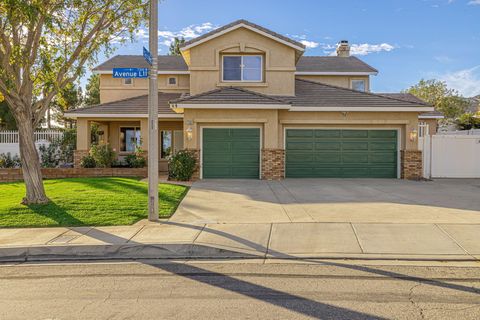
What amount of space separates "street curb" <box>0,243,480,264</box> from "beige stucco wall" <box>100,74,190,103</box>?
58.4 feet

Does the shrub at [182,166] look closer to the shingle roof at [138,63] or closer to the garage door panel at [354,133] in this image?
the garage door panel at [354,133]

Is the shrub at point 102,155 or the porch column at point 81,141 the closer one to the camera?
the shrub at point 102,155

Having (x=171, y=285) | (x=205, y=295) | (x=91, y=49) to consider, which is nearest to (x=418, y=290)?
(x=205, y=295)

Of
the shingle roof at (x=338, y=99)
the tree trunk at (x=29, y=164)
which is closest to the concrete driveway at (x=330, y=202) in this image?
the shingle roof at (x=338, y=99)

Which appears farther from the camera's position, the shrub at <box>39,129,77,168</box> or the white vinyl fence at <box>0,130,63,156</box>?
the white vinyl fence at <box>0,130,63,156</box>

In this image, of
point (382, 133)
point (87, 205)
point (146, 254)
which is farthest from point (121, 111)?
point (146, 254)

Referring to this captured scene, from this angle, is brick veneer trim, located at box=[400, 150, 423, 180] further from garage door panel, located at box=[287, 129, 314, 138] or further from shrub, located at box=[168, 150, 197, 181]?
shrub, located at box=[168, 150, 197, 181]

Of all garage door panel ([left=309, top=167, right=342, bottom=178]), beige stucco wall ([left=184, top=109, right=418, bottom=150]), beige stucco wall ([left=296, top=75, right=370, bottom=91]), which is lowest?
garage door panel ([left=309, top=167, right=342, bottom=178])

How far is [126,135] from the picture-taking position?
913 inches

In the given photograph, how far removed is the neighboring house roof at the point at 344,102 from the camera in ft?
57.2

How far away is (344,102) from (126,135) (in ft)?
42.0

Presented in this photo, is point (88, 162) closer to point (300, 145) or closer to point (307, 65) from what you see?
point (300, 145)

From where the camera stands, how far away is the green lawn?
8906 millimetres

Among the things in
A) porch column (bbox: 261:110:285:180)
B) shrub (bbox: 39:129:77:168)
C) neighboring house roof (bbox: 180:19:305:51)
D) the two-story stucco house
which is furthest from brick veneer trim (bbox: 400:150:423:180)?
shrub (bbox: 39:129:77:168)
